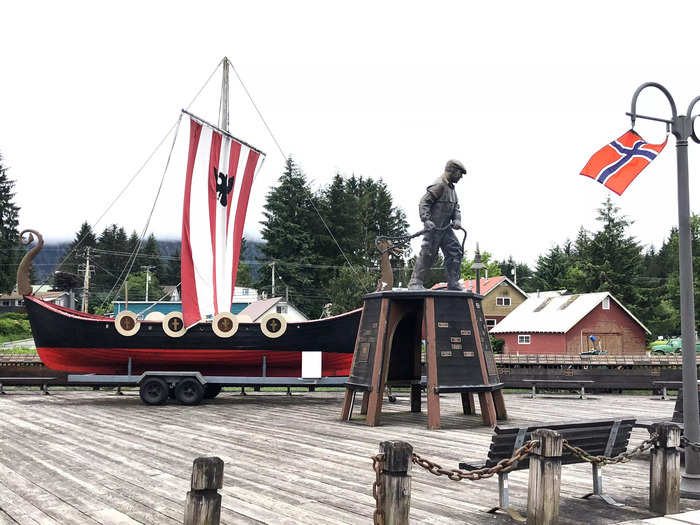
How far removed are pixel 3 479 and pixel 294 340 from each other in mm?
9912

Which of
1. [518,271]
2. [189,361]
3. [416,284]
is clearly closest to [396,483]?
[416,284]

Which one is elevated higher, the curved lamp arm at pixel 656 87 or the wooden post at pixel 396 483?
the curved lamp arm at pixel 656 87

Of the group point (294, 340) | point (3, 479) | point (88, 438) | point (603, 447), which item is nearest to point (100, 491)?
point (3, 479)

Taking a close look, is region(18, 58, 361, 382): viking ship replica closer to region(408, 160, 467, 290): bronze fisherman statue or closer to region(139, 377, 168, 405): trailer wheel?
region(139, 377, 168, 405): trailer wheel

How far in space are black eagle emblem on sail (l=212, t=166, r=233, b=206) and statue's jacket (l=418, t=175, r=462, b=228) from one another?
811 centimetres

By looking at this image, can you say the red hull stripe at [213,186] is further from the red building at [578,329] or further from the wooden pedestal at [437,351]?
the red building at [578,329]

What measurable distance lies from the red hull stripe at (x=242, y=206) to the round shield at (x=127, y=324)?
3.20 meters

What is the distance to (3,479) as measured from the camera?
23.3ft

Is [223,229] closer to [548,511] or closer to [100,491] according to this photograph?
[100,491]

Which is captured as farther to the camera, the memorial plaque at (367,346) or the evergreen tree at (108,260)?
the evergreen tree at (108,260)

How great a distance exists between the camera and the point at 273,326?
54.3 feet

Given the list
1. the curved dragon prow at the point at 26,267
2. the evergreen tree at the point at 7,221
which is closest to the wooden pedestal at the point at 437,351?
the curved dragon prow at the point at 26,267

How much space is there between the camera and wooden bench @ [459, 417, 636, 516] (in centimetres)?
597

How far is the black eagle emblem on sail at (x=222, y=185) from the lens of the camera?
1922 centimetres
